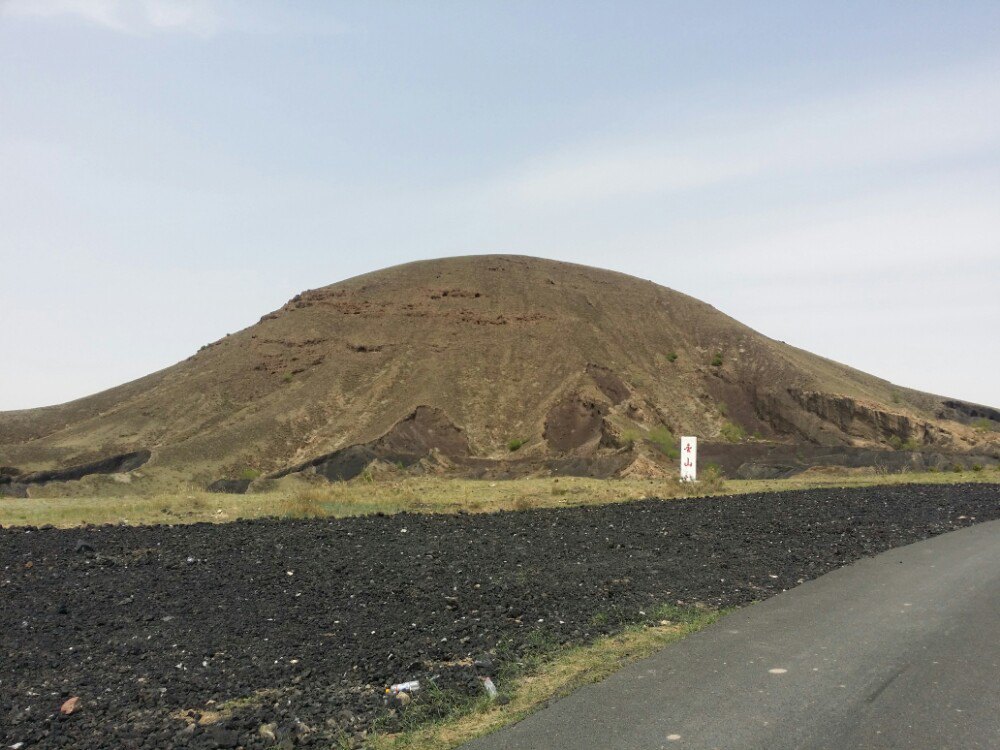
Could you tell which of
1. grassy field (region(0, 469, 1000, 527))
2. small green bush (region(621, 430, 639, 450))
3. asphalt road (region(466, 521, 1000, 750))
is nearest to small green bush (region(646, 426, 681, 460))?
small green bush (region(621, 430, 639, 450))

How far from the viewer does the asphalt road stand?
20.3ft

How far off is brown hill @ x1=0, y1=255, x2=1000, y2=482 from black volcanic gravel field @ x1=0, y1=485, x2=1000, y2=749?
32.5 metres

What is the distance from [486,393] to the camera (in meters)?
71.9

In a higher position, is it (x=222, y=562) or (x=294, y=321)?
(x=294, y=321)

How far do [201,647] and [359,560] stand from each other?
16.0ft

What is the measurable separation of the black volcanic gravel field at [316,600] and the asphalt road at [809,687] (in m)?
1.30

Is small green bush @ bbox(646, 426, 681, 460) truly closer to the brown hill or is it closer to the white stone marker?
the brown hill

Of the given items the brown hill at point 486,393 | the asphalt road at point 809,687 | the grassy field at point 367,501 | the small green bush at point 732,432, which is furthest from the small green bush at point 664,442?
the asphalt road at point 809,687

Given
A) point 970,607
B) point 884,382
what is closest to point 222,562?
point 970,607

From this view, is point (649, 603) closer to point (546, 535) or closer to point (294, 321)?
point (546, 535)

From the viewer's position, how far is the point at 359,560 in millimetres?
14391

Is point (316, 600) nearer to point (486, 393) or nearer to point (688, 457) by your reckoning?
point (688, 457)

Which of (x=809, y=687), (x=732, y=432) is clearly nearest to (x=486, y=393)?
(x=732, y=432)

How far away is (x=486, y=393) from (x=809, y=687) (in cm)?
6474
